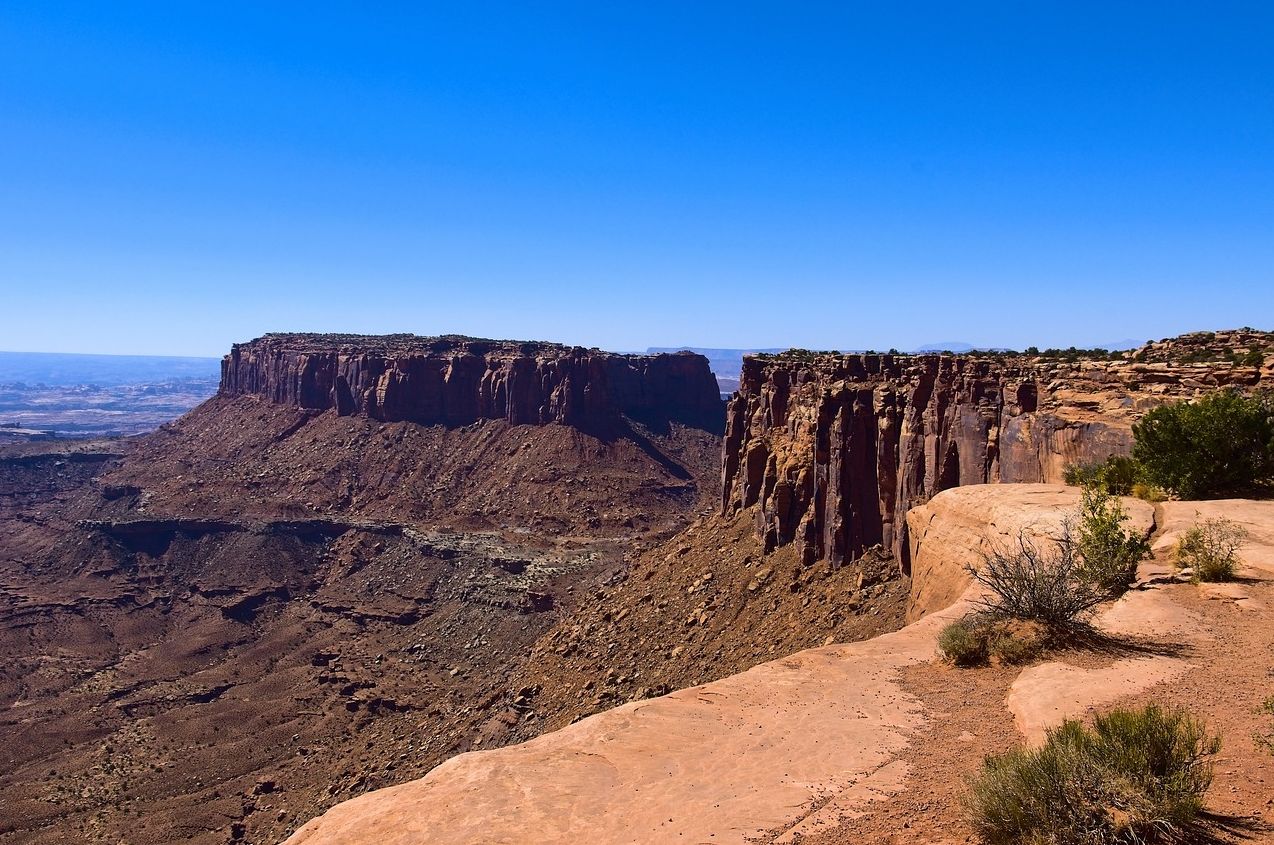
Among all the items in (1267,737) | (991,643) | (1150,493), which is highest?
(1150,493)

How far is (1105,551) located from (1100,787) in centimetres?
933

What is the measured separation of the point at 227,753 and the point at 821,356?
43.9 metres

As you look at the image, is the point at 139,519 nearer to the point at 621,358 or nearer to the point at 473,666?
the point at 473,666

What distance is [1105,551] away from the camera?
15.4 metres

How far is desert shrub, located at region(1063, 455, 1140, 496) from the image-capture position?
69.1 ft

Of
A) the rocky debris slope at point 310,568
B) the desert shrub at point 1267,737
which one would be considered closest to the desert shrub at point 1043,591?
the desert shrub at point 1267,737

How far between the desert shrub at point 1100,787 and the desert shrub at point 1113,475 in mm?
13905

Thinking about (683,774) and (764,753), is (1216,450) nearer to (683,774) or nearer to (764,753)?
(764,753)

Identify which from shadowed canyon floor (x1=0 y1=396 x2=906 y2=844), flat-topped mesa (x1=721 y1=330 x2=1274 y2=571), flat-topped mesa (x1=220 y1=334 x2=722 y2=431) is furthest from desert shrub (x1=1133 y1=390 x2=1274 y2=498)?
flat-topped mesa (x1=220 y1=334 x2=722 y2=431)

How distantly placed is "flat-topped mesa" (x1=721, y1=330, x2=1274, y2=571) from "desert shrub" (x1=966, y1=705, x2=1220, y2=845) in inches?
711

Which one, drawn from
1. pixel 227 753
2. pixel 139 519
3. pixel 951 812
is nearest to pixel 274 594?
pixel 139 519

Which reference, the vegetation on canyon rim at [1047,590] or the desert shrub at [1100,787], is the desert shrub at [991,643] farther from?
the desert shrub at [1100,787]

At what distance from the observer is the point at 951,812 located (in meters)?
8.68

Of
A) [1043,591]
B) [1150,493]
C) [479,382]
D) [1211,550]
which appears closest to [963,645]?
[1043,591]
